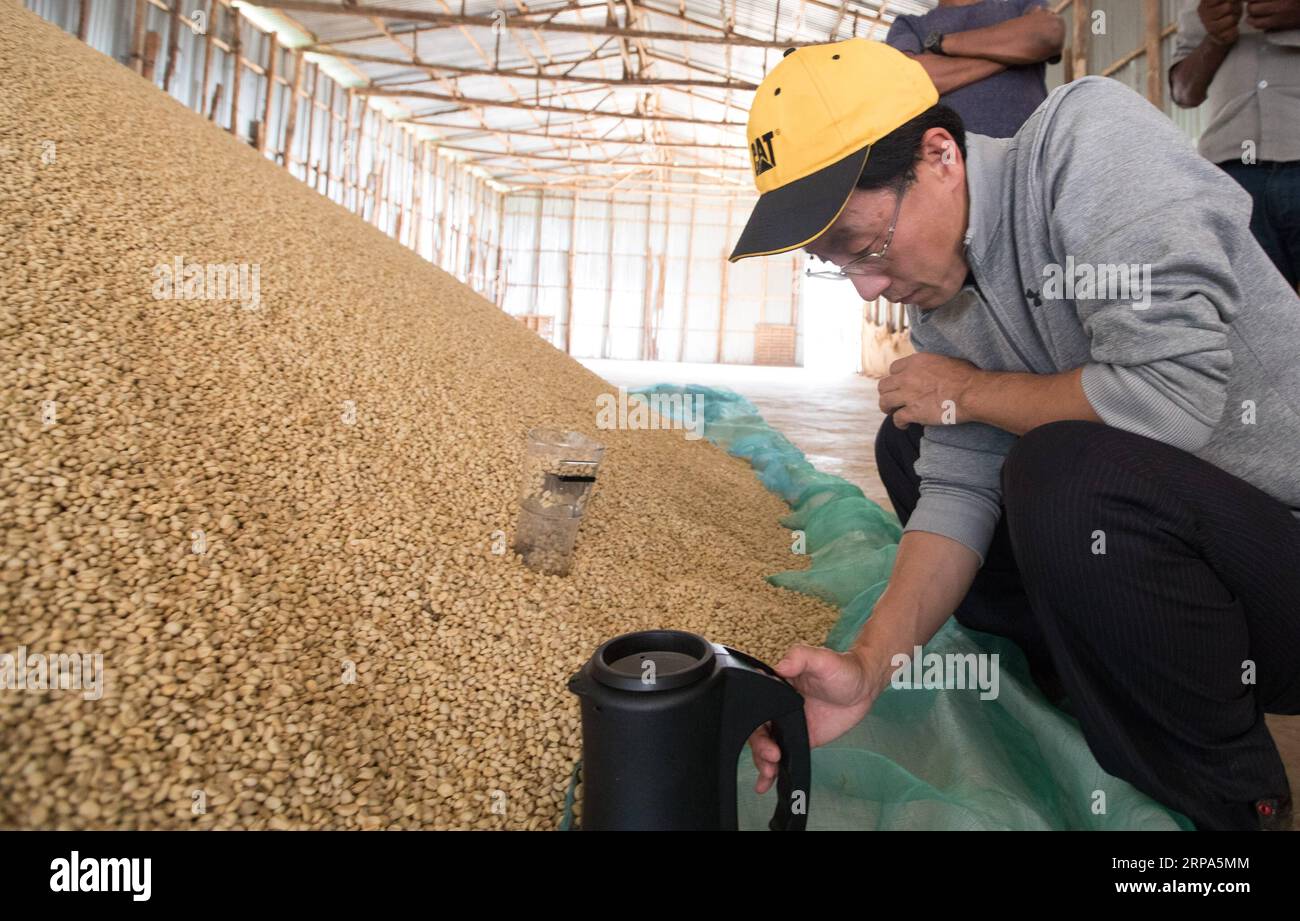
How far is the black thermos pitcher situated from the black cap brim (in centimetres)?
48

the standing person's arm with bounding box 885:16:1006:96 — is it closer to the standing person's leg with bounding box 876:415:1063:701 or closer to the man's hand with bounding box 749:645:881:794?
the standing person's leg with bounding box 876:415:1063:701

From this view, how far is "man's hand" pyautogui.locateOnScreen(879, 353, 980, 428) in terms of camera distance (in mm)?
1094

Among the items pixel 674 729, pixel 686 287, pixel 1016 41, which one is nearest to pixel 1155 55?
pixel 1016 41

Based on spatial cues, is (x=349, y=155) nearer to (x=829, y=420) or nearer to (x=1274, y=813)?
(x=829, y=420)

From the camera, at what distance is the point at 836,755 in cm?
104

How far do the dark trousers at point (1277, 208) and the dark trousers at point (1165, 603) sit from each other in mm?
881

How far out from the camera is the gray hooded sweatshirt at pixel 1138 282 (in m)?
0.83

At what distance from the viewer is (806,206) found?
92 centimetres

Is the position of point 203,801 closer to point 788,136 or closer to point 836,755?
point 836,755

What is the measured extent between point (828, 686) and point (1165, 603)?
395 millimetres

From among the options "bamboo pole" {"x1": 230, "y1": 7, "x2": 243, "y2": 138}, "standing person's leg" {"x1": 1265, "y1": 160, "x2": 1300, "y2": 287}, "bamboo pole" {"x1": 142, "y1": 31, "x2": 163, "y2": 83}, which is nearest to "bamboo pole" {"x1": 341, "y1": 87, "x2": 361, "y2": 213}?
"bamboo pole" {"x1": 230, "y1": 7, "x2": 243, "y2": 138}

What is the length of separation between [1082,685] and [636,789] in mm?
612

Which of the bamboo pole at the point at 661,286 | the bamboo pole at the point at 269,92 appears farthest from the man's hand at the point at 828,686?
the bamboo pole at the point at 661,286
